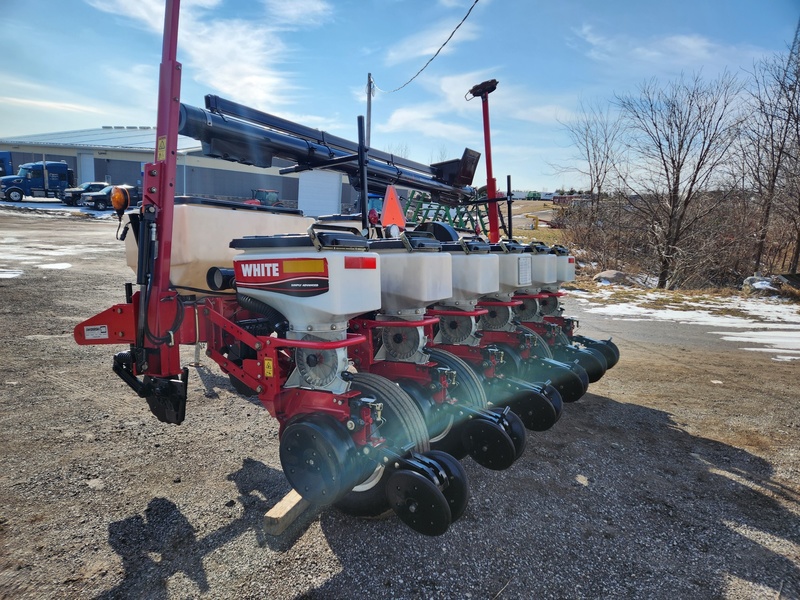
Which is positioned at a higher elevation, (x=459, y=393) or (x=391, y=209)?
(x=391, y=209)

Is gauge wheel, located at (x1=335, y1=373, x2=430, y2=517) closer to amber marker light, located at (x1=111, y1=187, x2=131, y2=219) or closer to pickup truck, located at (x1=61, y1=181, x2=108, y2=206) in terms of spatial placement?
amber marker light, located at (x1=111, y1=187, x2=131, y2=219)

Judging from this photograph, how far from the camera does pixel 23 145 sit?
3831cm

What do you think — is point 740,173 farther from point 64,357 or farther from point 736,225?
point 64,357

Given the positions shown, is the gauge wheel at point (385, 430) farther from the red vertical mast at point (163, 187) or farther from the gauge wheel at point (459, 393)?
the red vertical mast at point (163, 187)

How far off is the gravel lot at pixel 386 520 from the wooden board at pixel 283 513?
71 mm

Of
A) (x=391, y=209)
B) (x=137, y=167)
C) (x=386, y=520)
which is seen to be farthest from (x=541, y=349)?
(x=137, y=167)

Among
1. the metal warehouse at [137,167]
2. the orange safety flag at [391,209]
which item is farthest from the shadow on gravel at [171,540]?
the metal warehouse at [137,167]

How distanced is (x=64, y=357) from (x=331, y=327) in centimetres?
450

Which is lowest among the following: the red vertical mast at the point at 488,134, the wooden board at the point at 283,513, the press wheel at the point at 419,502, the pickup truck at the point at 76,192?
the wooden board at the point at 283,513

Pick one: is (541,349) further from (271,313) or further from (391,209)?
(271,313)

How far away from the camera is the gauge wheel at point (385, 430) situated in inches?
109

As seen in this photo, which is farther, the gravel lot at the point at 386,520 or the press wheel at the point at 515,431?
the press wheel at the point at 515,431

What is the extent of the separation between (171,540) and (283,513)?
60cm

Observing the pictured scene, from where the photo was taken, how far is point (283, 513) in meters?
2.73
